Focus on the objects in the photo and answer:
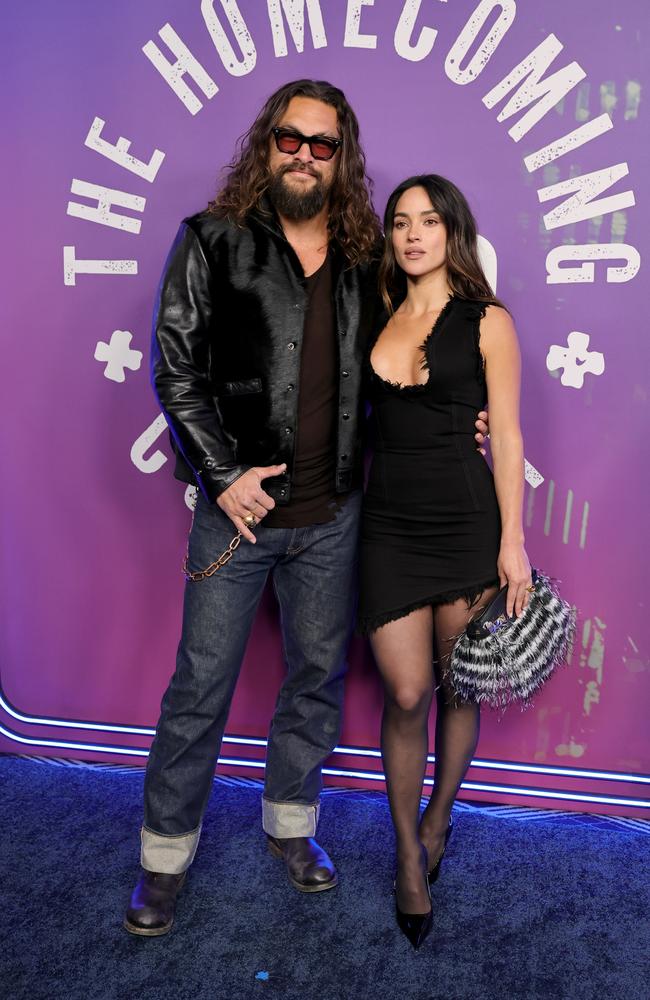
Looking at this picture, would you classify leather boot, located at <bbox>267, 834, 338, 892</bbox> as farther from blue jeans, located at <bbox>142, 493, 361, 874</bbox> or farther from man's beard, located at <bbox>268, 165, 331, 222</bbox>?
man's beard, located at <bbox>268, 165, 331, 222</bbox>

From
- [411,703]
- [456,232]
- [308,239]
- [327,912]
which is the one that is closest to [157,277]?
[308,239]

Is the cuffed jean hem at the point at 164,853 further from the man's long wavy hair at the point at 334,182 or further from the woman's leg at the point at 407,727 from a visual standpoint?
the man's long wavy hair at the point at 334,182

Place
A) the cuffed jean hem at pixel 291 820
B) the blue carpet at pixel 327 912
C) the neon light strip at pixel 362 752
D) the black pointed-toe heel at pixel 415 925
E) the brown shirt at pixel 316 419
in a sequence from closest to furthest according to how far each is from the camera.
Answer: the blue carpet at pixel 327 912 < the black pointed-toe heel at pixel 415 925 < the brown shirt at pixel 316 419 < the cuffed jean hem at pixel 291 820 < the neon light strip at pixel 362 752

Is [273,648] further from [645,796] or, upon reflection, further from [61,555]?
[645,796]

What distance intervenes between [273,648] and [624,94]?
1.95 meters

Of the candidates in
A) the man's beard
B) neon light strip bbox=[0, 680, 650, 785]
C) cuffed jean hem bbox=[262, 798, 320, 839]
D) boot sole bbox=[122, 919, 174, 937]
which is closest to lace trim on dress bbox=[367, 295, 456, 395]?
the man's beard

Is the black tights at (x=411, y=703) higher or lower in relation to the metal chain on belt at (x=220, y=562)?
lower

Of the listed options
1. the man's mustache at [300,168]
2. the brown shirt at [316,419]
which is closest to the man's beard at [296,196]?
the man's mustache at [300,168]

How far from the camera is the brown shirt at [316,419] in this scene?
208cm

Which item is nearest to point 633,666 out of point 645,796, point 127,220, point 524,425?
point 645,796

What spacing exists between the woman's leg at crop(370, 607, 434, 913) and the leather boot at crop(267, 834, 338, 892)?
0.22 m

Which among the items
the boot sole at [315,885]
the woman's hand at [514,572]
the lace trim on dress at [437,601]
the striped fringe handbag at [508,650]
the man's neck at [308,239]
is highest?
the man's neck at [308,239]

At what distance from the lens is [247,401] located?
2055mm

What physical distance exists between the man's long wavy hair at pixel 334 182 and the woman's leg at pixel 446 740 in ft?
3.23
